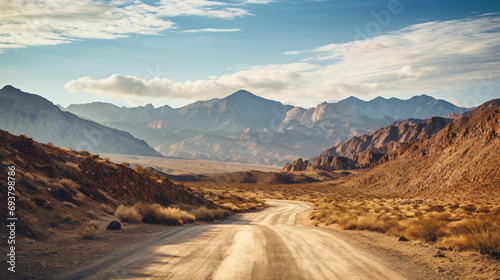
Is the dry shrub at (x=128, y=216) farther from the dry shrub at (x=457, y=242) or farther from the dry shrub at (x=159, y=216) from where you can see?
the dry shrub at (x=457, y=242)

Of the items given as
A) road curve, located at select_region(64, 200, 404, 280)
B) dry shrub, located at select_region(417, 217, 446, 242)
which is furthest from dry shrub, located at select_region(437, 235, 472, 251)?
road curve, located at select_region(64, 200, 404, 280)

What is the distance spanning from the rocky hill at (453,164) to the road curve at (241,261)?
55.5 m

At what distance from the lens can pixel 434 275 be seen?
8.42 meters

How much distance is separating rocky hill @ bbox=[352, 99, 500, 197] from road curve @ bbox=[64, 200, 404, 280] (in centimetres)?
5554

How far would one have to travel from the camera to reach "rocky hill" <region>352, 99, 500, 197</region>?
193ft

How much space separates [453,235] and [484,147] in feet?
225

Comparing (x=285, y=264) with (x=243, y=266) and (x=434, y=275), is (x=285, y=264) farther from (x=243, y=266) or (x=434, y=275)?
(x=434, y=275)

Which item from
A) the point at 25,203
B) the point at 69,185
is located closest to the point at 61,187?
the point at 69,185

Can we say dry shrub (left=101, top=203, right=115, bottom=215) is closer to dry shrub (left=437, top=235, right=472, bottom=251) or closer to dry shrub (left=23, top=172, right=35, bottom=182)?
dry shrub (left=23, top=172, right=35, bottom=182)

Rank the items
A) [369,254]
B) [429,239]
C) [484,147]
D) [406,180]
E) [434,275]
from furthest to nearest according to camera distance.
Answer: [406,180]
[484,147]
[429,239]
[369,254]
[434,275]

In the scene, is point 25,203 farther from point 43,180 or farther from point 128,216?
point 128,216

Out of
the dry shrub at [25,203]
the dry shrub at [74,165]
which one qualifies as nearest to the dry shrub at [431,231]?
the dry shrub at [25,203]

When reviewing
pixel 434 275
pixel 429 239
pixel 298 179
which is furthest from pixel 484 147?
pixel 298 179

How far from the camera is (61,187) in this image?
1739 centimetres
